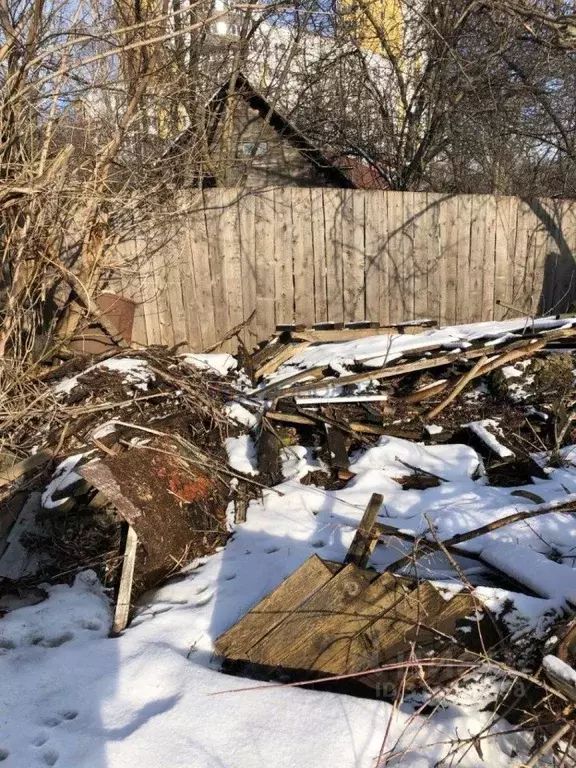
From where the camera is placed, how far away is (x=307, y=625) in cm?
250

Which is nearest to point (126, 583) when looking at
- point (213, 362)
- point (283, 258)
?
point (213, 362)

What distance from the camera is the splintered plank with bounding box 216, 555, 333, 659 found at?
2.50m

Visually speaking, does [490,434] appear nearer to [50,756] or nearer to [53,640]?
[53,640]

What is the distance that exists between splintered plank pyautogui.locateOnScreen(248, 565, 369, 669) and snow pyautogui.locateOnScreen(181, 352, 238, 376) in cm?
321

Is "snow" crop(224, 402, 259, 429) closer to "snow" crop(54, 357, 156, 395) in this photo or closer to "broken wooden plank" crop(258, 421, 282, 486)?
"broken wooden plank" crop(258, 421, 282, 486)

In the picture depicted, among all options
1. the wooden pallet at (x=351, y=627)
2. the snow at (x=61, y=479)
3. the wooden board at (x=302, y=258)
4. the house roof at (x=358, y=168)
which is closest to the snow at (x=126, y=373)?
the snow at (x=61, y=479)

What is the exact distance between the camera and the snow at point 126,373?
4.57 metres

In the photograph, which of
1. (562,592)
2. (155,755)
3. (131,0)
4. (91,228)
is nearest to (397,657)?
(562,592)

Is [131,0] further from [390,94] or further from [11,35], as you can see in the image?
[390,94]

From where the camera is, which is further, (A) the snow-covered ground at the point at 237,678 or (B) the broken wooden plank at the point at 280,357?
(B) the broken wooden plank at the point at 280,357

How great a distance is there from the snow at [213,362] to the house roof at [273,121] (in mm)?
3319

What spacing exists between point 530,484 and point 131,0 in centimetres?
656

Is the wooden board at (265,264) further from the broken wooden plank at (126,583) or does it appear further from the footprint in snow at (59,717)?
the footprint in snow at (59,717)

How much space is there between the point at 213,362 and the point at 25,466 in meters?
2.47
